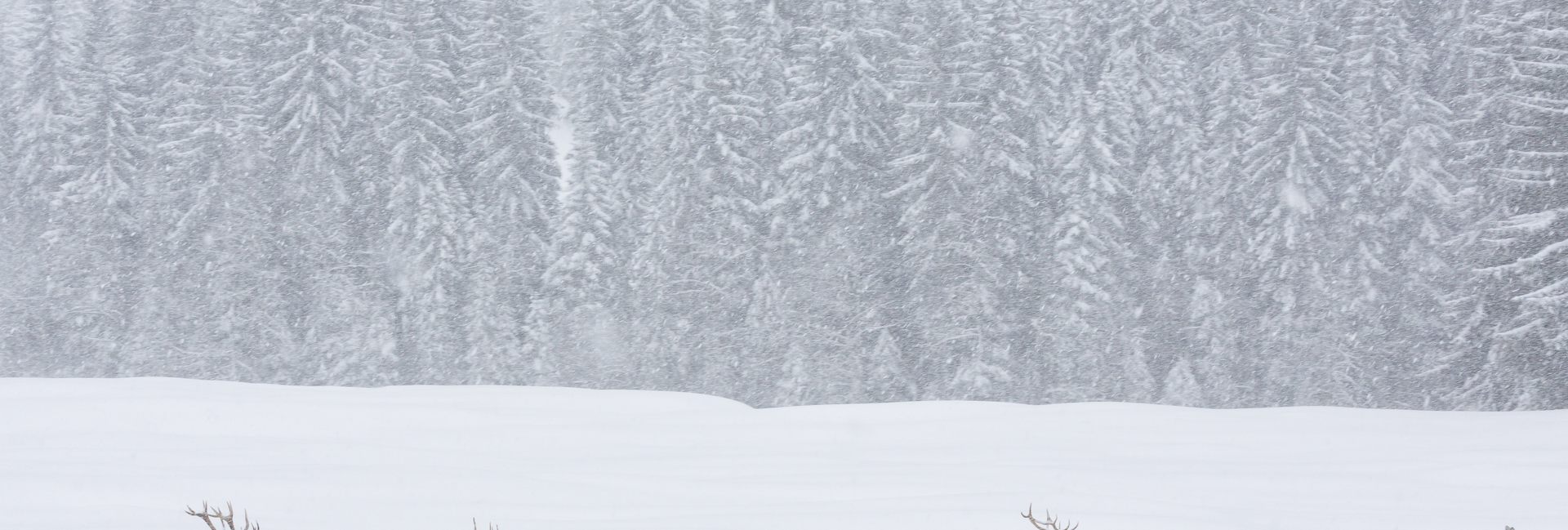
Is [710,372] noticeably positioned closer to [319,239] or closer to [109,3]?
[319,239]

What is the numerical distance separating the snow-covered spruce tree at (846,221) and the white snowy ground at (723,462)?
1431 cm

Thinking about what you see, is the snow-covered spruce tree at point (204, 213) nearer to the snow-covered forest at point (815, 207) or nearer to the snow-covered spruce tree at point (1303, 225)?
the snow-covered forest at point (815, 207)

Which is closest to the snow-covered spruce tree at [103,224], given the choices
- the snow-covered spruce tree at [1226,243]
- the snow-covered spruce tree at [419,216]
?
the snow-covered spruce tree at [419,216]

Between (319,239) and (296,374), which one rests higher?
(319,239)

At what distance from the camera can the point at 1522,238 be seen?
1697 centimetres

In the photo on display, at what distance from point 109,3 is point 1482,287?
34397 millimetres

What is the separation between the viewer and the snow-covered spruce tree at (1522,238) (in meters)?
16.4

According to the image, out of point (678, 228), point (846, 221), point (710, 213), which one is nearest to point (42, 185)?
point (678, 228)

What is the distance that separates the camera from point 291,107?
26.6m

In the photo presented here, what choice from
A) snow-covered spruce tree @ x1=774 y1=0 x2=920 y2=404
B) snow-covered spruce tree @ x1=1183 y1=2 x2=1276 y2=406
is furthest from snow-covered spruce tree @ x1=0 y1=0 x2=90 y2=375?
snow-covered spruce tree @ x1=1183 y1=2 x2=1276 y2=406

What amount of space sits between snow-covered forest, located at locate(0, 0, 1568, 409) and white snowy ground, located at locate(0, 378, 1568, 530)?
48.0 feet

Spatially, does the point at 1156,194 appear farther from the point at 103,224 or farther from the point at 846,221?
the point at 103,224

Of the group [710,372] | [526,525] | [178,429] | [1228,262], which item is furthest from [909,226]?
[526,525]

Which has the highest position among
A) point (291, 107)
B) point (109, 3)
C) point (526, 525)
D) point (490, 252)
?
point (109, 3)
